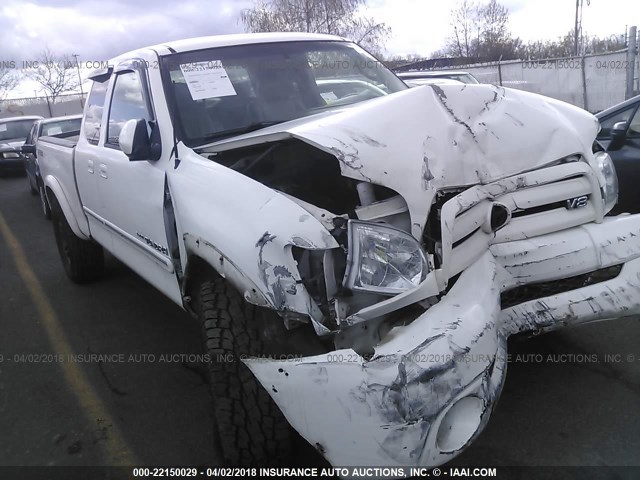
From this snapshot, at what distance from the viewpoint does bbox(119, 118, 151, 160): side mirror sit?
2.98 m

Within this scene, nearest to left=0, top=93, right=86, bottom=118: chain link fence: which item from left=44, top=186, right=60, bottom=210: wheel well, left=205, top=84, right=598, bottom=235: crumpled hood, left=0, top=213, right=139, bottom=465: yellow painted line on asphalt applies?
left=44, top=186, right=60, bottom=210: wheel well

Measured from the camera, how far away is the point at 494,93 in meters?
2.79

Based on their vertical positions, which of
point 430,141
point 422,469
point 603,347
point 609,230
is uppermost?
point 430,141

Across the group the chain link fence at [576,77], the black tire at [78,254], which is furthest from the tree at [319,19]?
the black tire at [78,254]

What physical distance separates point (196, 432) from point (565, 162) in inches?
89.1

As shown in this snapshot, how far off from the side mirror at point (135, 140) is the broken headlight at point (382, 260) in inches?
57.2

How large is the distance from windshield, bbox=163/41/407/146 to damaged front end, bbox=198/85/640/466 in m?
0.34

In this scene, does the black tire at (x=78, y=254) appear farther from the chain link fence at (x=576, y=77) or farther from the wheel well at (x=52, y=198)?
the chain link fence at (x=576, y=77)

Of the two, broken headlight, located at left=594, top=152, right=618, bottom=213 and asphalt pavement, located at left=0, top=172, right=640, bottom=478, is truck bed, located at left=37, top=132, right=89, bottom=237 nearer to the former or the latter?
asphalt pavement, located at left=0, top=172, right=640, bottom=478

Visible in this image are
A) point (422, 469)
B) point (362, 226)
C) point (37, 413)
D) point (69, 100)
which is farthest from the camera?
point (69, 100)

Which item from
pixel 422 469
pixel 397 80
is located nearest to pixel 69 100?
pixel 397 80

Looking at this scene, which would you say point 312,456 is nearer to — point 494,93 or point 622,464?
point 622,464

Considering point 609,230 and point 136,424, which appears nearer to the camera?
point 609,230

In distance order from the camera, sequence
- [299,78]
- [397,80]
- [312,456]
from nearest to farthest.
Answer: [312,456] < [299,78] < [397,80]
